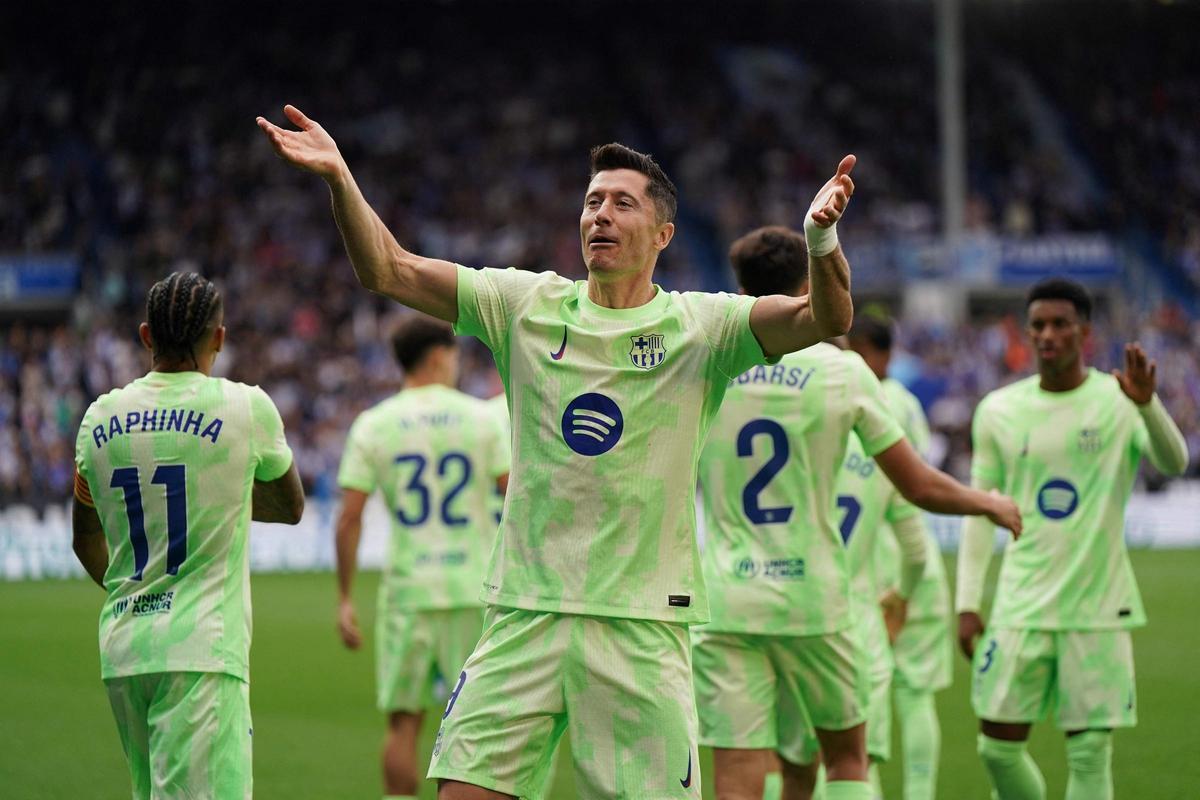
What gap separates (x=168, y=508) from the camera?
445 cm

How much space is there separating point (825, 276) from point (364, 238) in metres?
1.14

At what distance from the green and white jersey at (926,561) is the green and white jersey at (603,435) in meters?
3.25

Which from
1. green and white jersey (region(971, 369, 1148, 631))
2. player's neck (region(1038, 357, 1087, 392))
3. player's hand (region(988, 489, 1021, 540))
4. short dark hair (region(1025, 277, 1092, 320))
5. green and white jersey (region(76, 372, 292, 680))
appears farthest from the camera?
player's neck (region(1038, 357, 1087, 392))

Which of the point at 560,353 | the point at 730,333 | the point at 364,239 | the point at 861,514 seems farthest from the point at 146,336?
the point at 861,514

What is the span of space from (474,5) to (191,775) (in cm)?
2918

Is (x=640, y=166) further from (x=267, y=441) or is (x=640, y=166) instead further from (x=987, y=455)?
(x=987, y=455)

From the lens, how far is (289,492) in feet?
15.4

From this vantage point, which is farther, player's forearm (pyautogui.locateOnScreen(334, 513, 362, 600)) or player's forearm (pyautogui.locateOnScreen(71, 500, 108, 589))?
player's forearm (pyautogui.locateOnScreen(334, 513, 362, 600))

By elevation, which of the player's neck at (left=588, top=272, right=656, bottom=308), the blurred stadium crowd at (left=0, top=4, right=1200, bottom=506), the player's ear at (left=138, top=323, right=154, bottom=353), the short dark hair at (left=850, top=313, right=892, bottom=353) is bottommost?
the player's ear at (left=138, top=323, right=154, bottom=353)

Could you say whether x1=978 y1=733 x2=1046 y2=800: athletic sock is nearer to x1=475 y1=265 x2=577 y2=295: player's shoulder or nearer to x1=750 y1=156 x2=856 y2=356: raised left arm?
x1=750 y1=156 x2=856 y2=356: raised left arm

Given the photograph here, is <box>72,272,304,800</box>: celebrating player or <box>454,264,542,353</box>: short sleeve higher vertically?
<box>454,264,542,353</box>: short sleeve

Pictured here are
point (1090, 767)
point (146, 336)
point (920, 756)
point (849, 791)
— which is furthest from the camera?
point (920, 756)

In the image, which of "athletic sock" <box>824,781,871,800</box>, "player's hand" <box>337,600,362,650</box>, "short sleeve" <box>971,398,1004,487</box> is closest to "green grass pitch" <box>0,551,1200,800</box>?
"player's hand" <box>337,600,362,650</box>

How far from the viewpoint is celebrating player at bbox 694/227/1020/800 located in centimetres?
538
